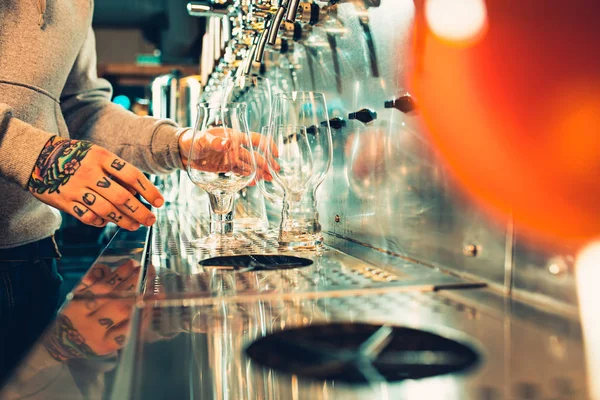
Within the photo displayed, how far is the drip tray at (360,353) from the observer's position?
0.39 m

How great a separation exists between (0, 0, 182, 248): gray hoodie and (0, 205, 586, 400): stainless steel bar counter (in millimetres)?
714

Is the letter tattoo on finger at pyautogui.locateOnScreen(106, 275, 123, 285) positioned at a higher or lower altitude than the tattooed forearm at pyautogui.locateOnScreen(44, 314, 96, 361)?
lower

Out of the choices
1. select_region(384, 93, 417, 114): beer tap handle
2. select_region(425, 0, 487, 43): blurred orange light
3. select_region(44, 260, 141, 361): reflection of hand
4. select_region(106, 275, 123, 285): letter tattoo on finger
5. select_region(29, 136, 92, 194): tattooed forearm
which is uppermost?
select_region(425, 0, 487, 43): blurred orange light

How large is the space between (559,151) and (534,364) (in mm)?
269

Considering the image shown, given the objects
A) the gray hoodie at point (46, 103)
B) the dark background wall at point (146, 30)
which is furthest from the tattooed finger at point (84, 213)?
the dark background wall at point (146, 30)

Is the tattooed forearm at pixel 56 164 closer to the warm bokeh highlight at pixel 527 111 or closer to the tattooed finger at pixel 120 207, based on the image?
the tattooed finger at pixel 120 207

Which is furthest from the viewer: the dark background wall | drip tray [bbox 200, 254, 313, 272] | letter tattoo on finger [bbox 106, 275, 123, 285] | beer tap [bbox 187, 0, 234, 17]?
the dark background wall

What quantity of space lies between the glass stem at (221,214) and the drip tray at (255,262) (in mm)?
219

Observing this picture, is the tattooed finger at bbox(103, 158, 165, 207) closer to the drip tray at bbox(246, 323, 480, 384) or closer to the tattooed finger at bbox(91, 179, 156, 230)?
the tattooed finger at bbox(91, 179, 156, 230)

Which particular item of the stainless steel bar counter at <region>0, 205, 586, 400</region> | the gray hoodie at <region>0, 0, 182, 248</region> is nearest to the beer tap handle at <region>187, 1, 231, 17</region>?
the gray hoodie at <region>0, 0, 182, 248</region>

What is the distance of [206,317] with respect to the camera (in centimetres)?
55

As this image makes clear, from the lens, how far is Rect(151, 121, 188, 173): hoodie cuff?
1.56m

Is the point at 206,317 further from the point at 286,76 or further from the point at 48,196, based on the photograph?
the point at 286,76

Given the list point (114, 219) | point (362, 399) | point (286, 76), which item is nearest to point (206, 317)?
point (362, 399)
